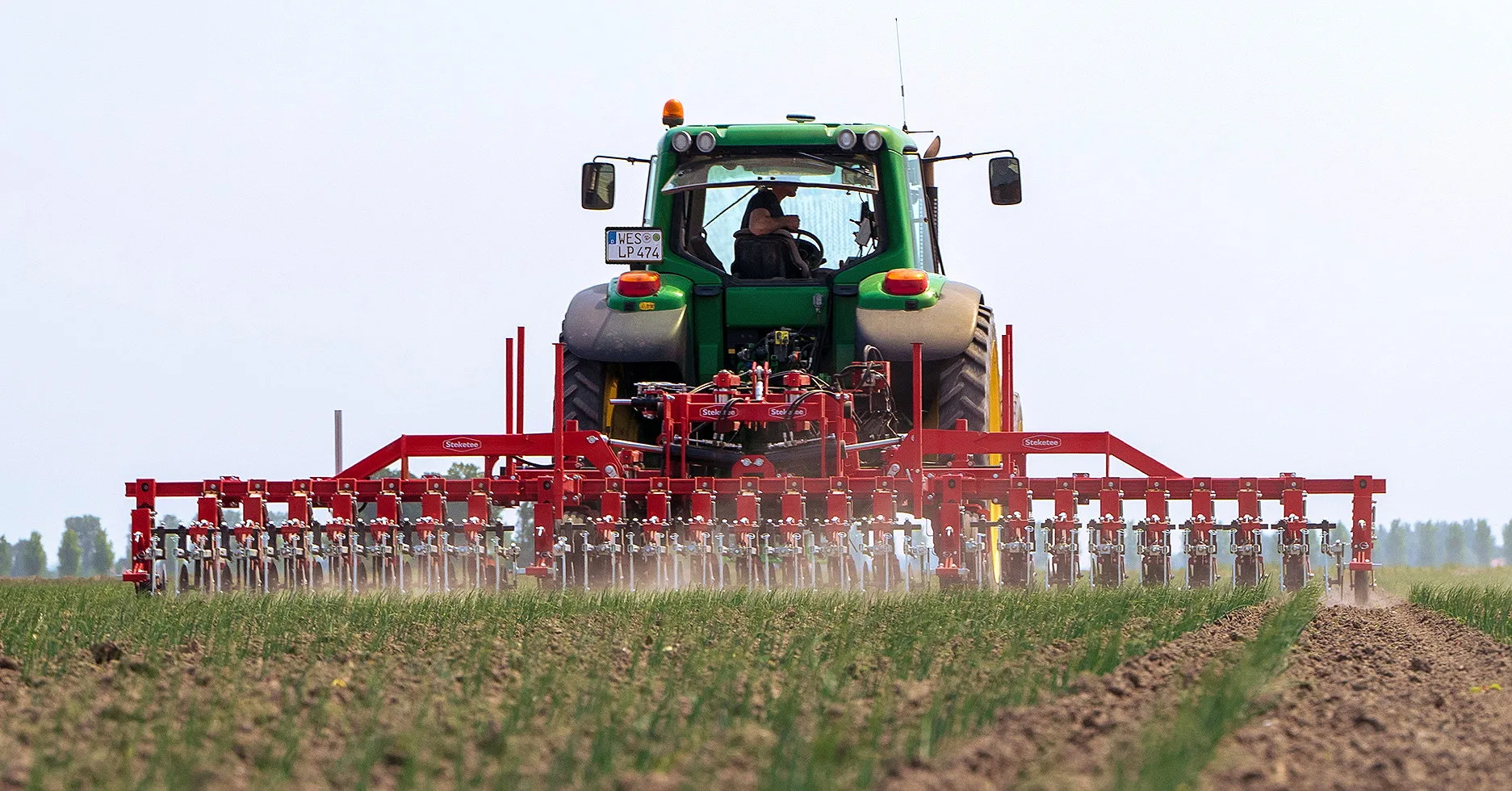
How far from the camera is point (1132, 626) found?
7145 millimetres

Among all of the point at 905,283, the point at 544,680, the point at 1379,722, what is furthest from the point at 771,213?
the point at 1379,722

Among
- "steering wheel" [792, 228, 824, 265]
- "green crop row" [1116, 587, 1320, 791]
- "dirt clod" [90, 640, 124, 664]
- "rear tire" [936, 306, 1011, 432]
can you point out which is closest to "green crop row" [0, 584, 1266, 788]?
"dirt clod" [90, 640, 124, 664]

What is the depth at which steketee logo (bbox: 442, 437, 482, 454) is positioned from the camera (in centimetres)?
1009

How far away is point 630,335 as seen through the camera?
1044cm

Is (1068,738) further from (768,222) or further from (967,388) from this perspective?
(768,222)

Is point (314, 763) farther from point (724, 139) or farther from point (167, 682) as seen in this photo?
point (724, 139)

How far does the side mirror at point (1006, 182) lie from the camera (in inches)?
417

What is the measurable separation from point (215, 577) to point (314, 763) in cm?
628

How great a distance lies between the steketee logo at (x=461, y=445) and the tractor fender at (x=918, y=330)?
1973mm

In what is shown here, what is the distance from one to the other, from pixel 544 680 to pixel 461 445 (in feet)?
17.0

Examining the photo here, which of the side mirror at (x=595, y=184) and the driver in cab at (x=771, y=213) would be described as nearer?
the driver in cab at (x=771, y=213)

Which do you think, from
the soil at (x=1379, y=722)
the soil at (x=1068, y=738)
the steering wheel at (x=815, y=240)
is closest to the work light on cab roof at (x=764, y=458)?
the steering wheel at (x=815, y=240)

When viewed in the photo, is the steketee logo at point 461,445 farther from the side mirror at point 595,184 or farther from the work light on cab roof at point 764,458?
the side mirror at point 595,184

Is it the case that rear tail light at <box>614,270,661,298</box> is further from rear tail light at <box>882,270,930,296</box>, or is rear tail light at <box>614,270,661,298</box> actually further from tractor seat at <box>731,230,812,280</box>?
rear tail light at <box>882,270,930,296</box>
